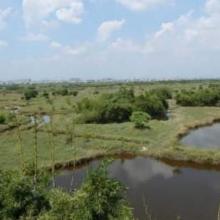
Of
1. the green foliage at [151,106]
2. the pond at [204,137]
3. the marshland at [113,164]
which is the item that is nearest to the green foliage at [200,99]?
the marshland at [113,164]

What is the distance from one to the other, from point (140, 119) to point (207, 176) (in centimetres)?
1491

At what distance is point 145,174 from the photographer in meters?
27.5

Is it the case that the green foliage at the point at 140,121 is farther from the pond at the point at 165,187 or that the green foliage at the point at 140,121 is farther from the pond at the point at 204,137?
the pond at the point at 165,187

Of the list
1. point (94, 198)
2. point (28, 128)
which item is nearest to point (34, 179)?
point (94, 198)

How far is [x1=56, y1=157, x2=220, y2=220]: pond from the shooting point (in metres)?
19.8

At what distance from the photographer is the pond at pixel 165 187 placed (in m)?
19.8

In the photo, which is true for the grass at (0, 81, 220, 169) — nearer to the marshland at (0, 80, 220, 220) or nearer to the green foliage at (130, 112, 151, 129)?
the marshland at (0, 80, 220, 220)

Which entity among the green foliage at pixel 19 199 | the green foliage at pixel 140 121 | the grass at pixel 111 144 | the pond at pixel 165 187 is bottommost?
the pond at pixel 165 187

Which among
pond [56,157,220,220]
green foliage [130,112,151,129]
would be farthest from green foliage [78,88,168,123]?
pond [56,157,220,220]

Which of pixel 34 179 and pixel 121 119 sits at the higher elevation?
pixel 34 179

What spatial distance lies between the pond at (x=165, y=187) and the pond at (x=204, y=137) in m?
7.32

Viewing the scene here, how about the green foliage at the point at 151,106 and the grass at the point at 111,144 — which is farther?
the green foliage at the point at 151,106

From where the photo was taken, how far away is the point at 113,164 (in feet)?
101

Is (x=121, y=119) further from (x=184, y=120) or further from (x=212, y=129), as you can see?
(x=212, y=129)
